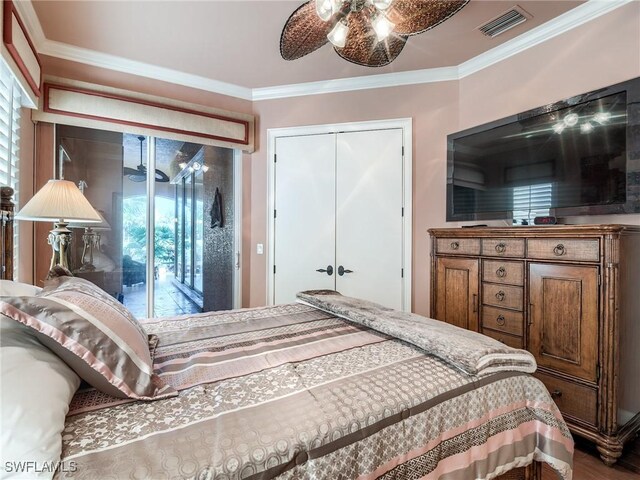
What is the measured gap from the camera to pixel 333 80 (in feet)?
10.8

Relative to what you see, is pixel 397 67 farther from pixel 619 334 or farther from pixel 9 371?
pixel 9 371

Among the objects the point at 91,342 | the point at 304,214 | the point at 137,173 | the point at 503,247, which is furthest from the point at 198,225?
the point at 503,247

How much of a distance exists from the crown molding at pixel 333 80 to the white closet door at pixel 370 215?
0.52m

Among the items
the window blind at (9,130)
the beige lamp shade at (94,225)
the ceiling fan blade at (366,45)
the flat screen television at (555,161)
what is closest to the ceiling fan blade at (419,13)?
the ceiling fan blade at (366,45)

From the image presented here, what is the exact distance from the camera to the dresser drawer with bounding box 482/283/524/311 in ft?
6.93

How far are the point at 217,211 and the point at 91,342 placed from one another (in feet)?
8.96

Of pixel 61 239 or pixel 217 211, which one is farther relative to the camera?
pixel 217 211

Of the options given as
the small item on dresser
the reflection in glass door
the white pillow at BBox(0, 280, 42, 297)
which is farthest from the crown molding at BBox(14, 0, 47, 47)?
the small item on dresser

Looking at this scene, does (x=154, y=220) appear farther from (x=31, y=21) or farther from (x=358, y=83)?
(x=358, y=83)

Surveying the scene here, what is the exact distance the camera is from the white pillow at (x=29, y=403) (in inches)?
25.5

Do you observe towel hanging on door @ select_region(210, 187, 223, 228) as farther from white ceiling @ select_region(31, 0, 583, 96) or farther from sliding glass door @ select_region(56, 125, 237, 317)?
white ceiling @ select_region(31, 0, 583, 96)

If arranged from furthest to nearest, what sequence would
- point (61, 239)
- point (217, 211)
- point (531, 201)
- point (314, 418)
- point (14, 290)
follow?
point (217, 211), point (531, 201), point (61, 239), point (14, 290), point (314, 418)

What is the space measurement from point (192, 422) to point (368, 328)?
3.41 feet

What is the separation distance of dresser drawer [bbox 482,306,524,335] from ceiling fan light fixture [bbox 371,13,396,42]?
1.84 meters
